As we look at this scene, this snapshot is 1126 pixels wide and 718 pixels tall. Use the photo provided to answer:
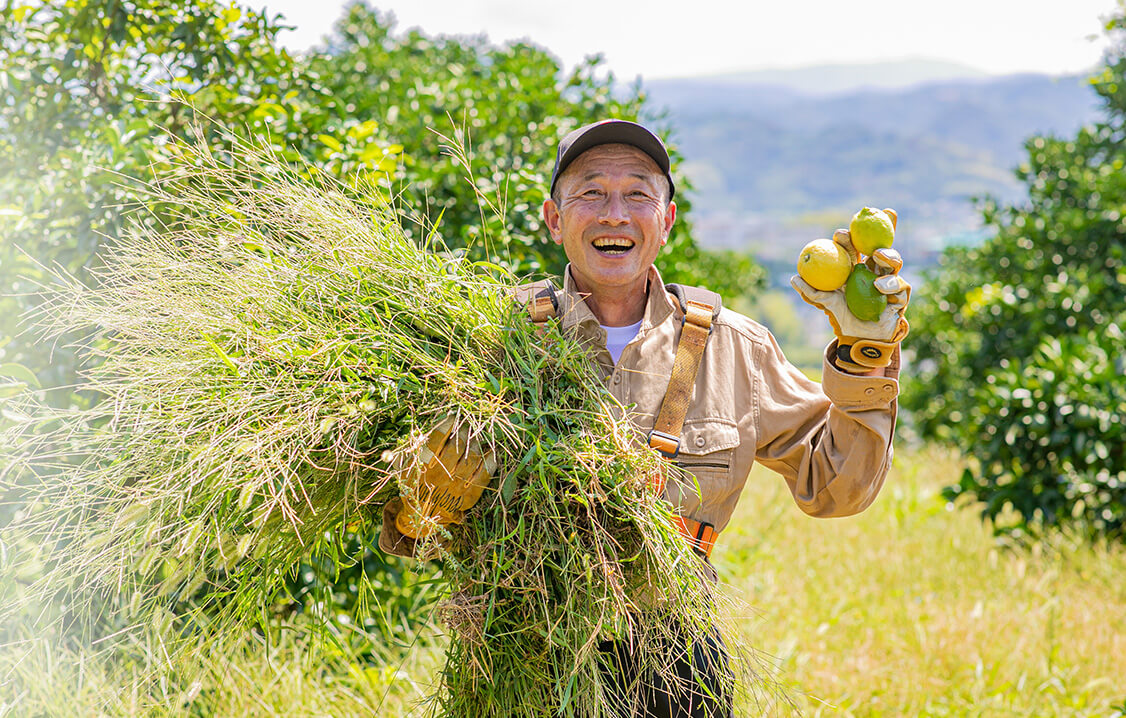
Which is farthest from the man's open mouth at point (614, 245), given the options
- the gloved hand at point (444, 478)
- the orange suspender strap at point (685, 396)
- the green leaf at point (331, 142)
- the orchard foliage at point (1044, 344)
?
the orchard foliage at point (1044, 344)

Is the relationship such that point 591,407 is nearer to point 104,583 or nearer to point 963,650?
point 104,583

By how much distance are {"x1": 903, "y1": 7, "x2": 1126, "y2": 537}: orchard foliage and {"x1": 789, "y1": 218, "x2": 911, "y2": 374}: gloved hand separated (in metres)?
3.92

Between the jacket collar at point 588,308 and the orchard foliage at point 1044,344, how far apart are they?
398 centimetres

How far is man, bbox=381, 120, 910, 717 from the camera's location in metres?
2.00

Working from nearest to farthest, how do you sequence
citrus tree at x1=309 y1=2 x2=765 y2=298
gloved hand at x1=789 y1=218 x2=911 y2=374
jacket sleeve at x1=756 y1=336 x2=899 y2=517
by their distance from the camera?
1. gloved hand at x1=789 y1=218 x2=911 y2=374
2. jacket sleeve at x1=756 y1=336 x2=899 y2=517
3. citrus tree at x1=309 y1=2 x2=765 y2=298

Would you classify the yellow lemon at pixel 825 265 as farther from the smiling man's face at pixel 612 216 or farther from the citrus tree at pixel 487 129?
the citrus tree at pixel 487 129

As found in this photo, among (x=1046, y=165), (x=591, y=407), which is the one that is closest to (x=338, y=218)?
(x=591, y=407)

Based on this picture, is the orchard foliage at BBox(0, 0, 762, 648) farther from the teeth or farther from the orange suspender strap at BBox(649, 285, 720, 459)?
the orange suspender strap at BBox(649, 285, 720, 459)

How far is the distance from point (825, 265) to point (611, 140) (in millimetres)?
679

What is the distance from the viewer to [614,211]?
2143mm

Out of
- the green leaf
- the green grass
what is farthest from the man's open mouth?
the green grass

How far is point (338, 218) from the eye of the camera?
6.40ft

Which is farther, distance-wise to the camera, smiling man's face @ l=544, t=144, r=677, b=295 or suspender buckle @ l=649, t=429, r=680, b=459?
smiling man's face @ l=544, t=144, r=677, b=295

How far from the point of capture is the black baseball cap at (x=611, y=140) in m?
2.18
